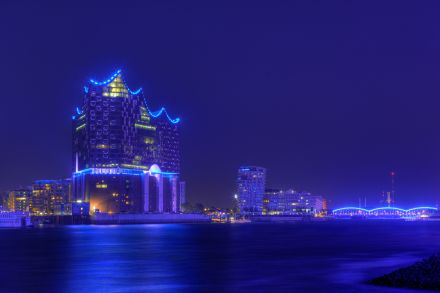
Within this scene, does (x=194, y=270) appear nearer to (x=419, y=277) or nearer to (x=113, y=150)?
(x=419, y=277)

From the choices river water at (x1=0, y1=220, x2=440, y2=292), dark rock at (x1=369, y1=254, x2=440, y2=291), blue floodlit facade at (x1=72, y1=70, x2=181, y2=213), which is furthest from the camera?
blue floodlit facade at (x1=72, y1=70, x2=181, y2=213)

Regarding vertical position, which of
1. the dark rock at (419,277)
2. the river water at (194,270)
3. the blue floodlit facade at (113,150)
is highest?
the blue floodlit facade at (113,150)

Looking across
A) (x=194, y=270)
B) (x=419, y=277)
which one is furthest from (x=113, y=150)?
→ (x=419, y=277)

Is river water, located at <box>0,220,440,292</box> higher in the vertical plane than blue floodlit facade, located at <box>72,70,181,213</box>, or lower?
lower

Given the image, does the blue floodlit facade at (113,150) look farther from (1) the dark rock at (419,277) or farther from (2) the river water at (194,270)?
(1) the dark rock at (419,277)

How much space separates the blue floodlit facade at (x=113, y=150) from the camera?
182250 mm

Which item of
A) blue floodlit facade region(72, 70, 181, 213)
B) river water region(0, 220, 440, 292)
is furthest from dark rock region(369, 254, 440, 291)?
blue floodlit facade region(72, 70, 181, 213)

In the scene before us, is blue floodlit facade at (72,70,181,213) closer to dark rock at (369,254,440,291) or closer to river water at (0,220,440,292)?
river water at (0,220,440,292)

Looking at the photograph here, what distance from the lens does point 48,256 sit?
60.3 metres

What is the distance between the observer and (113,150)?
183625mm

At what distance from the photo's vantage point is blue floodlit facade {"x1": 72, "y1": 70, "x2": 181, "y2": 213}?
598 feet

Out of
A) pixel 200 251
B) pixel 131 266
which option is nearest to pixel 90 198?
pixel 200 251

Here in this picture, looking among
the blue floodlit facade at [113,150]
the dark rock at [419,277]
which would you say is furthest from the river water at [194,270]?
the blue floodlit facade at [113,150]

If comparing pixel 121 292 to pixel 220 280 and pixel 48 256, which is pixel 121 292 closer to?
pixel 220 280
